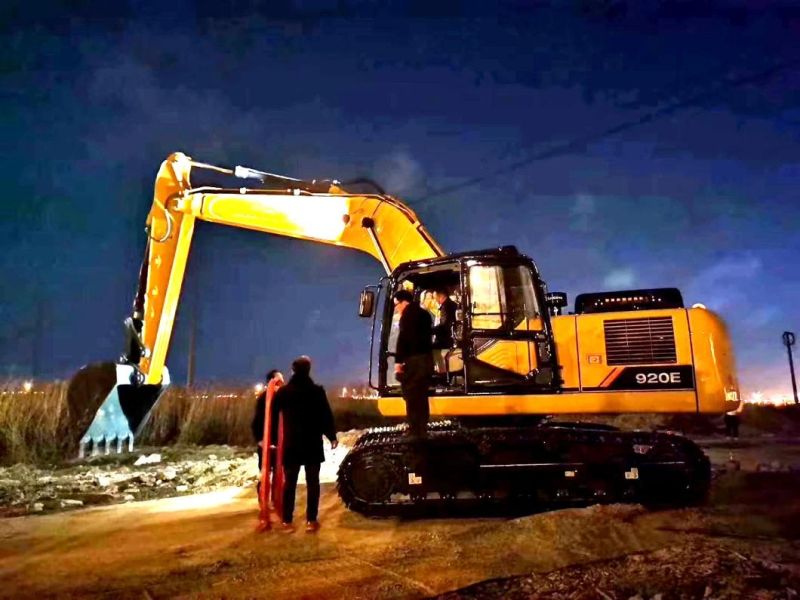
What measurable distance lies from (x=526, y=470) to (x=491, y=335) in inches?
57.9

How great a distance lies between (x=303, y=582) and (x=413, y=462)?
221 cm

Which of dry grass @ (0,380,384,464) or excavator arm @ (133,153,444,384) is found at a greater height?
excavator arm @ (133,153,444,384)

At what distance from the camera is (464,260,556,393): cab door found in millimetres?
6488

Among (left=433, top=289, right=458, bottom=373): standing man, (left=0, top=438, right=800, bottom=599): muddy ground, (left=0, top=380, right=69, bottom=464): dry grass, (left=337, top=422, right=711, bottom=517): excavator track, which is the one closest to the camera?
(left=0, top=438, right=800, bottom=599): muddy ground

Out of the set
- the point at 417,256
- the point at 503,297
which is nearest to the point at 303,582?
the point at 503,297

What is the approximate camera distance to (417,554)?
5023mm

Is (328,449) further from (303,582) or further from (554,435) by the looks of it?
(303,582)

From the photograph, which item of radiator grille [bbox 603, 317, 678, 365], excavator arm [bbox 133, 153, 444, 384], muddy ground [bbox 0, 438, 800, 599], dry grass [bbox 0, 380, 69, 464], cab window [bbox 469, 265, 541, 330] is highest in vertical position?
excavator arm [bbox 133, 153, 444, 384]

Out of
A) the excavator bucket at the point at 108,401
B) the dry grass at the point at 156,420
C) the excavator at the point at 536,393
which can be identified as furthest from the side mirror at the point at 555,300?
the dry grass at the point at 156,420

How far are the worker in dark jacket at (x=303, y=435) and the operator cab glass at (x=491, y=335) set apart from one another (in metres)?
0.85

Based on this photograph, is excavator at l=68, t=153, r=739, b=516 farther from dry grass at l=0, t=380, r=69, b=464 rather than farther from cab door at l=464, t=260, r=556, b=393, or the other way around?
dry grass at l=0, t=380, r=69, b=464

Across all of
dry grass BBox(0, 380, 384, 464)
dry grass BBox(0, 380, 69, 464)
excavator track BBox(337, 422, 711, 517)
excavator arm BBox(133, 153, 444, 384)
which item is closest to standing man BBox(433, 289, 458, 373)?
excavator track BBox(337, 422, 711, 517)

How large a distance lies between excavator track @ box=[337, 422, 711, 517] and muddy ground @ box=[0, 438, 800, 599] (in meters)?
0.24

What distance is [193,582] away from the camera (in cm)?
443
